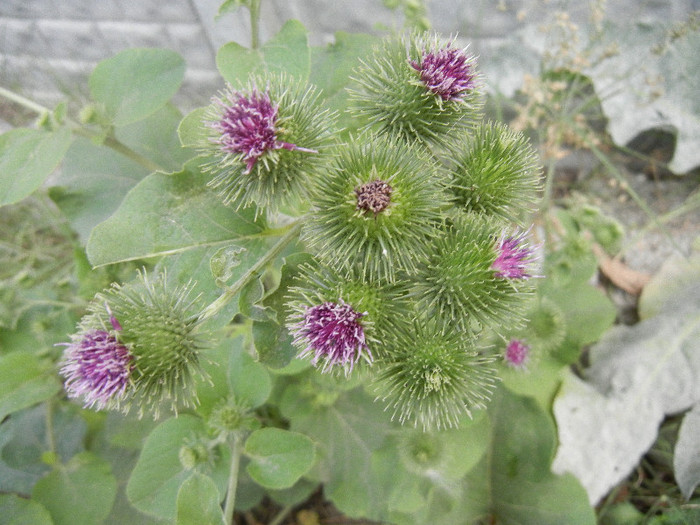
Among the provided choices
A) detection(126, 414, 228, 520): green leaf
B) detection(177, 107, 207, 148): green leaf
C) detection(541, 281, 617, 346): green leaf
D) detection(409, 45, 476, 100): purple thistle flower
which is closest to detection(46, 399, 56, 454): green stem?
detection(126, 414, 228, 520): green leaf

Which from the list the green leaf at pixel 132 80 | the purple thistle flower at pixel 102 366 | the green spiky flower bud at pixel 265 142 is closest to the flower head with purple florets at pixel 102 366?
the purple thistle flower at pixel 102 366

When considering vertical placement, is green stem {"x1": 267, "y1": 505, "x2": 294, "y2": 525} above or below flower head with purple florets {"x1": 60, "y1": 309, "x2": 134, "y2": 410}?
below

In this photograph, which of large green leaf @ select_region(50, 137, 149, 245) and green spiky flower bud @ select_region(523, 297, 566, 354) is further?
large green leaf @ select_region(50, 137, 149, 245)

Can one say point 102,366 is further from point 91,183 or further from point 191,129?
point 91,183

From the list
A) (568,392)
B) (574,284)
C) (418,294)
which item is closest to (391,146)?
(418,294)

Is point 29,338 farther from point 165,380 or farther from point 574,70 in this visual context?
point 574,70

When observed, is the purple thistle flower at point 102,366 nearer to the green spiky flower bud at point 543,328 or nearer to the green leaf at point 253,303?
the green leaf at point 253,303

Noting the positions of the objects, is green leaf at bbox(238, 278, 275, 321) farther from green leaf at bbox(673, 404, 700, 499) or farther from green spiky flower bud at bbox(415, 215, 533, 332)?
green leaf at bbox(673, 404, 700, 499)
